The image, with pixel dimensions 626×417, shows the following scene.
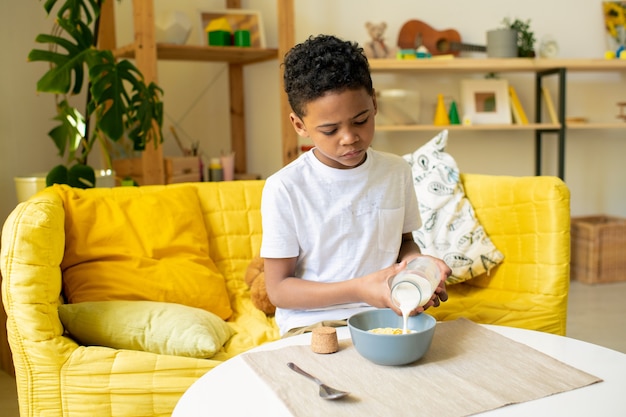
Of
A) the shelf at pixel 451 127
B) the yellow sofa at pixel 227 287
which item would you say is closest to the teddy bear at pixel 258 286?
the yellow sofa at pixel 227 287

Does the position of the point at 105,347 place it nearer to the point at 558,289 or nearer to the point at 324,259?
the point at 324,259

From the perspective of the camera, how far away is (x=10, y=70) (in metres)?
2.90

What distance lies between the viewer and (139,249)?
5.77 ft

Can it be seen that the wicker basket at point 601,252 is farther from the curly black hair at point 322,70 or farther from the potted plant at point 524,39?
the curly black hair at point 322,70

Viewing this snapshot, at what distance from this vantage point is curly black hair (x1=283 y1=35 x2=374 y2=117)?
1.10 metres

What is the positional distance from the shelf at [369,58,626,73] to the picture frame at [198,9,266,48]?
599mm

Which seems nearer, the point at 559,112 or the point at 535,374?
the point at 535,374

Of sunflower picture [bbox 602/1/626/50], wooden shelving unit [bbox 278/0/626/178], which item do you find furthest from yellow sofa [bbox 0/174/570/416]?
sunflower picture [bbox 602/1/626/50]

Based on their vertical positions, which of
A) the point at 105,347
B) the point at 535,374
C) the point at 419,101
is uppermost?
the point at 419,101

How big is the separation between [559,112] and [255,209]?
235cm

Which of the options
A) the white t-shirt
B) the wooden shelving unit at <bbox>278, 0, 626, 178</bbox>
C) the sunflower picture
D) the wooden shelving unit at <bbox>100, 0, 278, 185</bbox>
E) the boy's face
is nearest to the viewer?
the boy's face

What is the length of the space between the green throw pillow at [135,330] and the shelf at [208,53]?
166 cm

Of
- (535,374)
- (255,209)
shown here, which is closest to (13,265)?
(255,209)

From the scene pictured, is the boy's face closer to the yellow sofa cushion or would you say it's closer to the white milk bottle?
the white milk bottle
